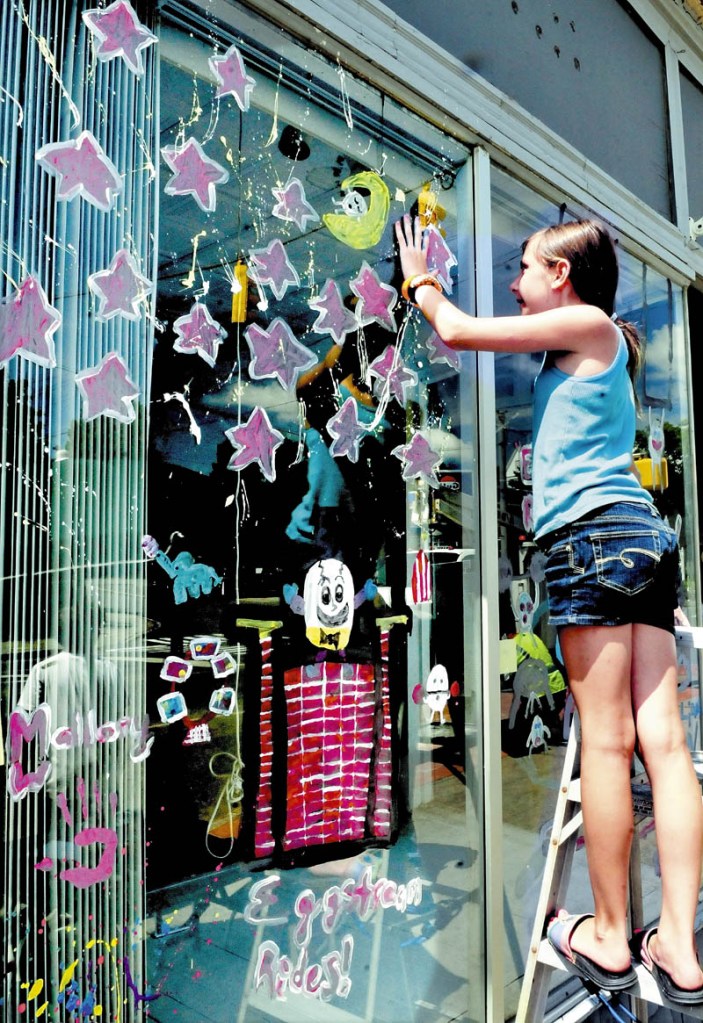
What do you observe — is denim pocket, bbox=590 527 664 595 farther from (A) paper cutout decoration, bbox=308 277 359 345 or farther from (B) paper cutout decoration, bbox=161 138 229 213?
(B) paper cutout decoration, bbox=161 138 229 213

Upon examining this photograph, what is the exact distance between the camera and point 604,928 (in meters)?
1.67

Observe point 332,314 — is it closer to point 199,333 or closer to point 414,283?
point 414,283

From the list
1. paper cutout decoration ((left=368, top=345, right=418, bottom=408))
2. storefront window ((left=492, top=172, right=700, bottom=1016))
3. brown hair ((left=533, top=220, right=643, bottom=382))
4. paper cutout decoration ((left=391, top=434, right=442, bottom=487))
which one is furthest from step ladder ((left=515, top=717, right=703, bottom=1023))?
brown hair ((left=533, top=220, right=643, bottom=382))

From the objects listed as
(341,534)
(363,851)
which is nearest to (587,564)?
(341,534)

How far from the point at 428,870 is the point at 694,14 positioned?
13.0 feet

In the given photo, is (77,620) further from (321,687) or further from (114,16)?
(114,16)

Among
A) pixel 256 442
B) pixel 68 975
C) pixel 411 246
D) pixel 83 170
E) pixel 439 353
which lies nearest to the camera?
pixel 68 975

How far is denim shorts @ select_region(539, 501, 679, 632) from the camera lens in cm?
177

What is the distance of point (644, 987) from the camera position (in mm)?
1619

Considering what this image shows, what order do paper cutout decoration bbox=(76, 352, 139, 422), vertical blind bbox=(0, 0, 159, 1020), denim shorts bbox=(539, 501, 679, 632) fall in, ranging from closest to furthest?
1. vertical blind bbox=(0, 0, 159, 1020)
2. paper cutout decoration bbox=(76, 352, 139, 422)
3. denim shorts bbox=(539, 501, 679, 632)

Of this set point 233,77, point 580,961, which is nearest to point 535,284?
point 233,77

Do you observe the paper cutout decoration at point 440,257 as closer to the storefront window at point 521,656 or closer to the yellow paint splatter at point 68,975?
the storefront window at point 521,656

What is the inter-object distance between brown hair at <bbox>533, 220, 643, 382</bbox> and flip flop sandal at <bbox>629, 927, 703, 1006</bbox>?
147cm

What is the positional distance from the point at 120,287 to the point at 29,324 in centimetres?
21
